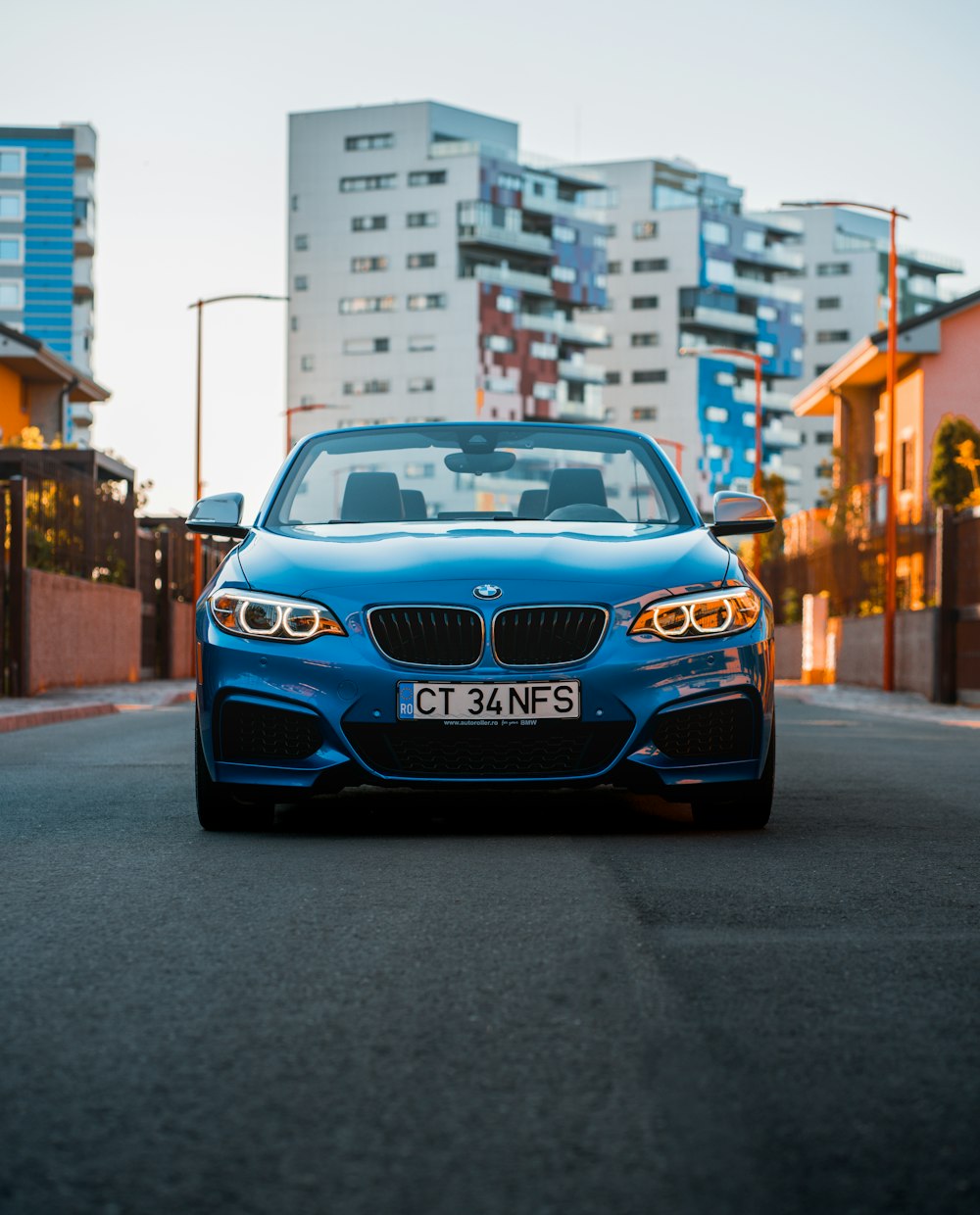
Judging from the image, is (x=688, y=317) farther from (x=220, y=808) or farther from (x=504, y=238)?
(x=220, y=808)

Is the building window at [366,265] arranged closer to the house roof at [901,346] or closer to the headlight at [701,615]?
the house roof at [901,346]

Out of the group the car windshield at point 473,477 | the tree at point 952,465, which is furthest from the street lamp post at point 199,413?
the car windshield at point 473,477

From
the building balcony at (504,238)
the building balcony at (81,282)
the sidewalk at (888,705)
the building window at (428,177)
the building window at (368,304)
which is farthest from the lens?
the building window at (368,304)

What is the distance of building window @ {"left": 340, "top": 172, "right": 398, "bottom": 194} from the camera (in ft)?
367

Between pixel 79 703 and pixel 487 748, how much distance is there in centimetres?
1496

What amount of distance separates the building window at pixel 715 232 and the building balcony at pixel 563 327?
11.2 m

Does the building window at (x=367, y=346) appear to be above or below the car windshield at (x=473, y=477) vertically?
above

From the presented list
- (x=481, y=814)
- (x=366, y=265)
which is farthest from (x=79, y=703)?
(x=366, y=265)

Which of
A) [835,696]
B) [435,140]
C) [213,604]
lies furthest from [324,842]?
[435,140]

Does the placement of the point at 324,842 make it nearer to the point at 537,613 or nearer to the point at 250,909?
the point at 537,613

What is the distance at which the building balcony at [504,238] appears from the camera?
110m

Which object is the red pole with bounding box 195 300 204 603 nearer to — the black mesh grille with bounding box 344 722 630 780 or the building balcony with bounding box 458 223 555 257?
the black mesh grille with bounding box 344 722 630 780

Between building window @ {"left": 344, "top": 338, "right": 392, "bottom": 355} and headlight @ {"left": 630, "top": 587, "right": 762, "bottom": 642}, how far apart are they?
106742 mm

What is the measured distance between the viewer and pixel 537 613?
659 centimetres
